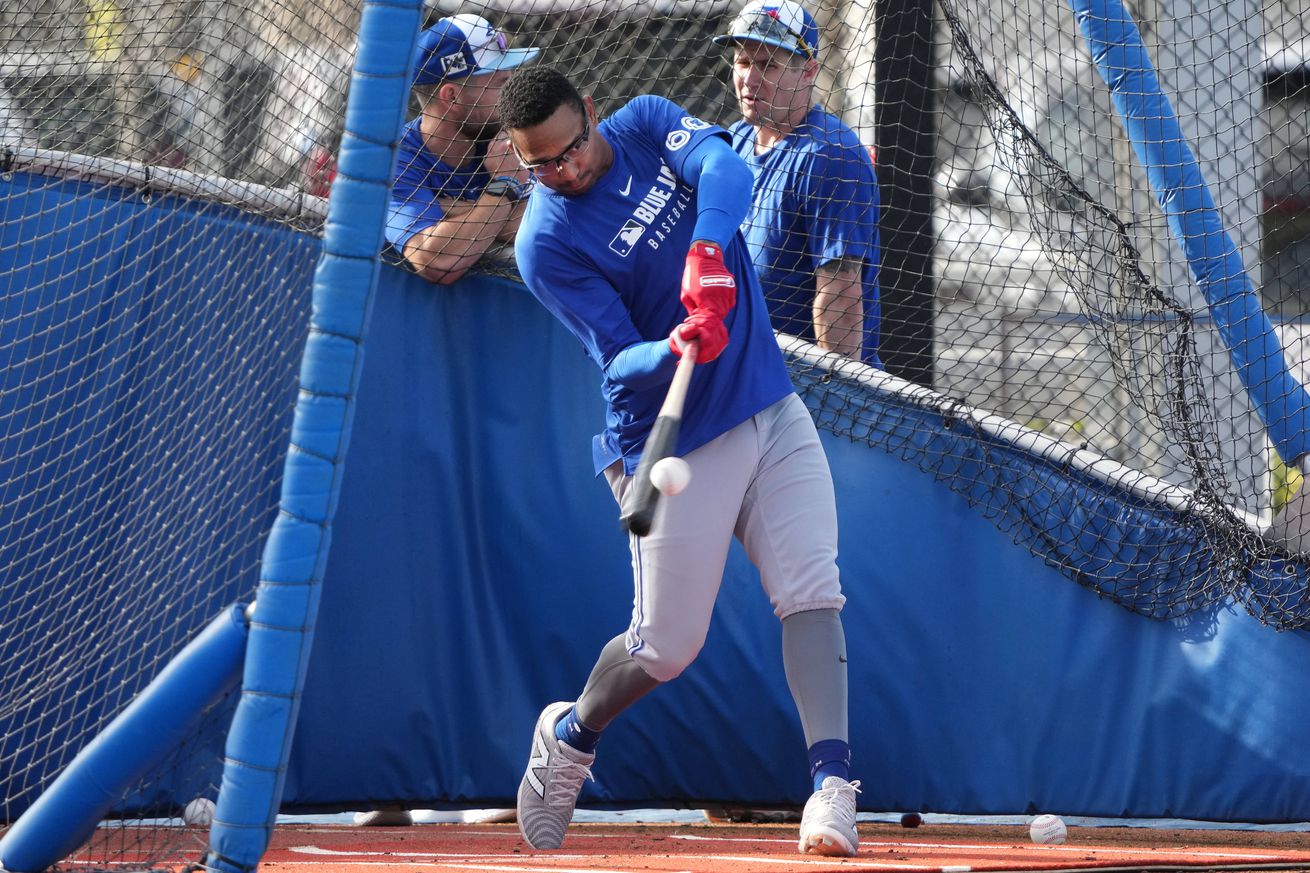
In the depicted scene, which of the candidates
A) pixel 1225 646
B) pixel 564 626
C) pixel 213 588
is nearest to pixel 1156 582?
pixel 1225 646

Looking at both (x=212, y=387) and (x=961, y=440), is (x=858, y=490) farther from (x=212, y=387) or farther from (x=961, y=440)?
(x=212, y=387)

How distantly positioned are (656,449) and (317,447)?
0.74m

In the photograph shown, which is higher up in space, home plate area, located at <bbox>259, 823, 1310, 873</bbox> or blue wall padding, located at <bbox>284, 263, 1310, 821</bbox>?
blue wall padding, located at <bbox>284, 263, 1310, 821</bbox>

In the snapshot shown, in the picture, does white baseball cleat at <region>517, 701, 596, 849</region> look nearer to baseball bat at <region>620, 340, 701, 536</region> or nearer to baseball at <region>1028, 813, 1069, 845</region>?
baseball bat at <region>620, 340, 701, 536</region>

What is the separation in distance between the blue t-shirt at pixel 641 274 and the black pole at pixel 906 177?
1.26 meters

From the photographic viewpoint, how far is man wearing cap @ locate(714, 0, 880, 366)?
4.64m

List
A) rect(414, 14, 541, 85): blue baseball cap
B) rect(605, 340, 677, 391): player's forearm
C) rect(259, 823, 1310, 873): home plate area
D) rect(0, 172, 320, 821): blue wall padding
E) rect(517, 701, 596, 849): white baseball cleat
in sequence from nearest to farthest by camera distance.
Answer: rect(259, 823, 1310, 873): home plate area < rect(605, 340, 677, 391): player's forearm < rect(517, 701, 596, 849): white baseball cleat < rect(0, 172, 320, 821): blue wall padding < rect(414, 14, 541, 85): blue baseball cap

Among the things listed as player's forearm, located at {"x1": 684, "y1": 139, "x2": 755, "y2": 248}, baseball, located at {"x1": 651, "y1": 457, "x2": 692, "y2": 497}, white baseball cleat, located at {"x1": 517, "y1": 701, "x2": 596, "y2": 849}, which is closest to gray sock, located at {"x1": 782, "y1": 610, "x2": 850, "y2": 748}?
white baseball cleat, located at {"x1": 517, "y1": 701, "x2": 596, "y2": 849}

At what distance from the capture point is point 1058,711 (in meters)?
4.63

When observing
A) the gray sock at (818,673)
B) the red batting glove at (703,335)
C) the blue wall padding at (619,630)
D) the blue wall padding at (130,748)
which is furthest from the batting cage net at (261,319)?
the red batting glove at (703,335)

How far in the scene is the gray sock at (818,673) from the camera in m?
3.68

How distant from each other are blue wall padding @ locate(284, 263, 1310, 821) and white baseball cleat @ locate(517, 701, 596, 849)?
679 millimetres

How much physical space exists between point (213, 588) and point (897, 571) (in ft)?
6.81

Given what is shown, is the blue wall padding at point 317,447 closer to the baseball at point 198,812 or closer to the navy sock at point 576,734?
the baseball at point 198,812
